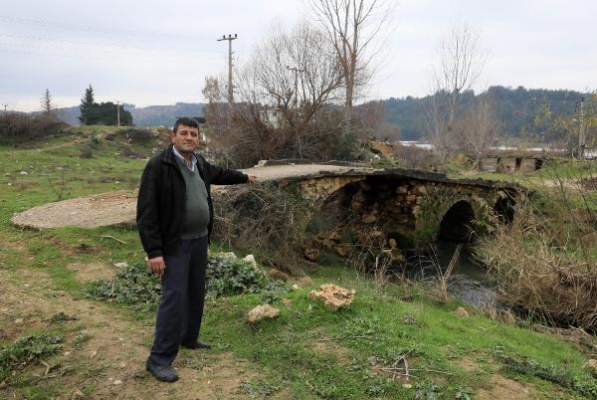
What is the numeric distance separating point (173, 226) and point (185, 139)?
64 cm

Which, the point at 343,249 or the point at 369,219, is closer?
the point at 343,249

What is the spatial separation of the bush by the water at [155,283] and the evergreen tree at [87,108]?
123ft

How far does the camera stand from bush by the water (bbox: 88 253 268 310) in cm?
542

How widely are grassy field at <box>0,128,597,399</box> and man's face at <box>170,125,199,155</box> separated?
1667 millimetres

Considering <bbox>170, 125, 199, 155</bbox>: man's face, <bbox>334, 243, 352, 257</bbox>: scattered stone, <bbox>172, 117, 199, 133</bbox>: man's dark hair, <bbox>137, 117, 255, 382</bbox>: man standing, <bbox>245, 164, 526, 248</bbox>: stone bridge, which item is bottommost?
<bbox>334, 243, 352, 257</bbox>: scattered stone

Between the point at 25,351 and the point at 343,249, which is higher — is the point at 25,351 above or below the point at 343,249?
above

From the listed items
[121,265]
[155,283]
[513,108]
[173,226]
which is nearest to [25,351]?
[173,226]

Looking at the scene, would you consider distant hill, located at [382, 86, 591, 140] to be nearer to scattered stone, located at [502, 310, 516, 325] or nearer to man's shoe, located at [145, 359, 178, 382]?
scattered stone, located at [502, 310, 516, 325]

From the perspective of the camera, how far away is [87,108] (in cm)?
4081

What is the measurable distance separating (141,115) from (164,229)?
164896mm

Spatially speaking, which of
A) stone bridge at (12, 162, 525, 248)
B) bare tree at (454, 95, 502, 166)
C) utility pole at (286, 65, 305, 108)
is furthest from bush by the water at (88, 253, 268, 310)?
bare tree at (454, 95, 502, 166)

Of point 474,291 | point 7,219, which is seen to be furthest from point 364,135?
point 7,219

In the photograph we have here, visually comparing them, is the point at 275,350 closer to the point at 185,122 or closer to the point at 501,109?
the point at 185,122

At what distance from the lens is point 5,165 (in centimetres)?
1619
